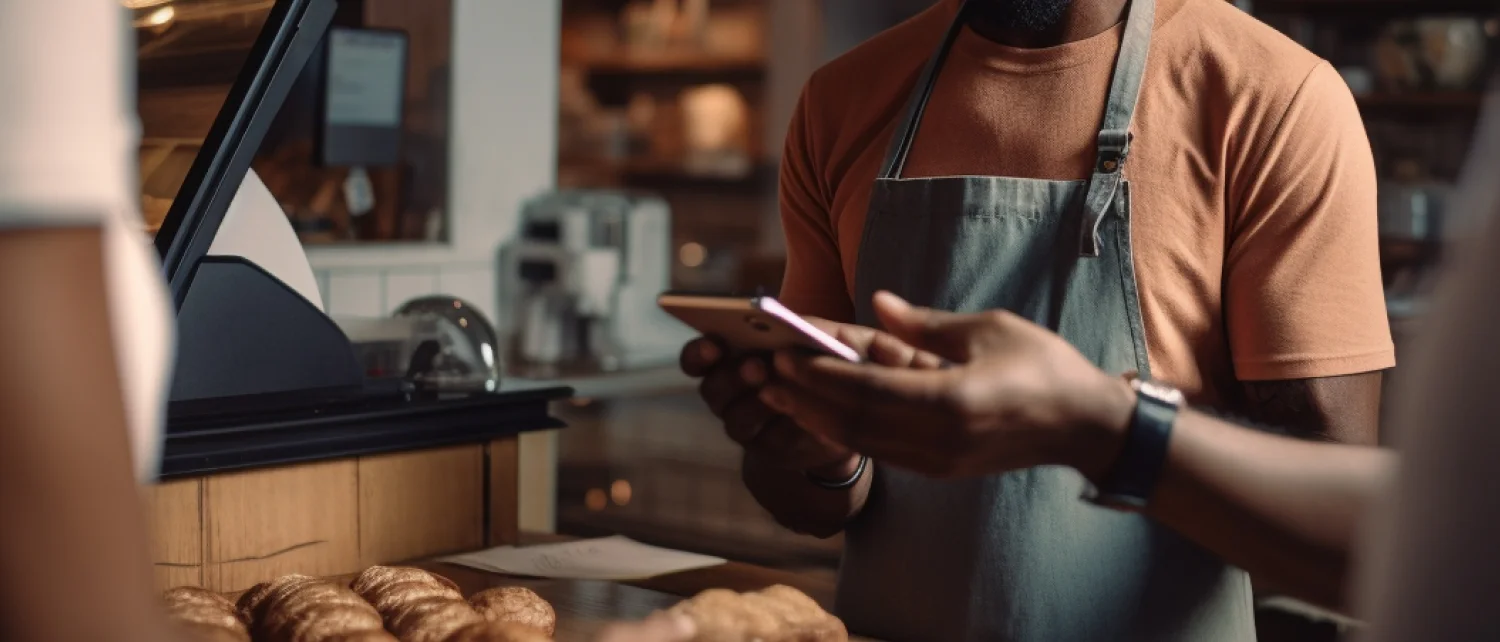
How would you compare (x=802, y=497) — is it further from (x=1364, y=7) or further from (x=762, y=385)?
(x=1364, y=7)

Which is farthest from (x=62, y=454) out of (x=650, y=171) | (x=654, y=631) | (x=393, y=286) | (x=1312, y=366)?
(x=650, y=171)

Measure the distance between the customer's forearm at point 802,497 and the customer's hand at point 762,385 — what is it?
0.12 meters

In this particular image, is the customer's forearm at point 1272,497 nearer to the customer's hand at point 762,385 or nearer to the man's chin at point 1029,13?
the customer's hand at point 762,385

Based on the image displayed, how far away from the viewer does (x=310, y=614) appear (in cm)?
126

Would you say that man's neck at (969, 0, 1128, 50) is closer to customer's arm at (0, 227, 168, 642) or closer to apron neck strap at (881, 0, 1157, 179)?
apron neck strap at (881, 0, 1157, 179)

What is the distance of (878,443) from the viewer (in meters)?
1.04

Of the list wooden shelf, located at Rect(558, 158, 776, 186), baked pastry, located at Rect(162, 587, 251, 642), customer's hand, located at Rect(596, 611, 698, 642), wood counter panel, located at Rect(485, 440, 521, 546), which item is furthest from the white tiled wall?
wooden shelf, located at Rect(558, 158, 776, 186)

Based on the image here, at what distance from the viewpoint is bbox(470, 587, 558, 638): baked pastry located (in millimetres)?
1360

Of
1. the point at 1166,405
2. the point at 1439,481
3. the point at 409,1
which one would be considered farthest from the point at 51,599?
the point at 409,1

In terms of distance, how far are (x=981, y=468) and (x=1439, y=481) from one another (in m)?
0.47

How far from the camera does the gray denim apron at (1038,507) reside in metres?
1.50

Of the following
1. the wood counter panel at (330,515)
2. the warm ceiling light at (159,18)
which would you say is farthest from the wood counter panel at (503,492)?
the warm ceiling light at (159,18)

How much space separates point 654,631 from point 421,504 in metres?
0.86

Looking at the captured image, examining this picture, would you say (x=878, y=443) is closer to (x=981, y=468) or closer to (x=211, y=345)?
(x=981, y=468)
